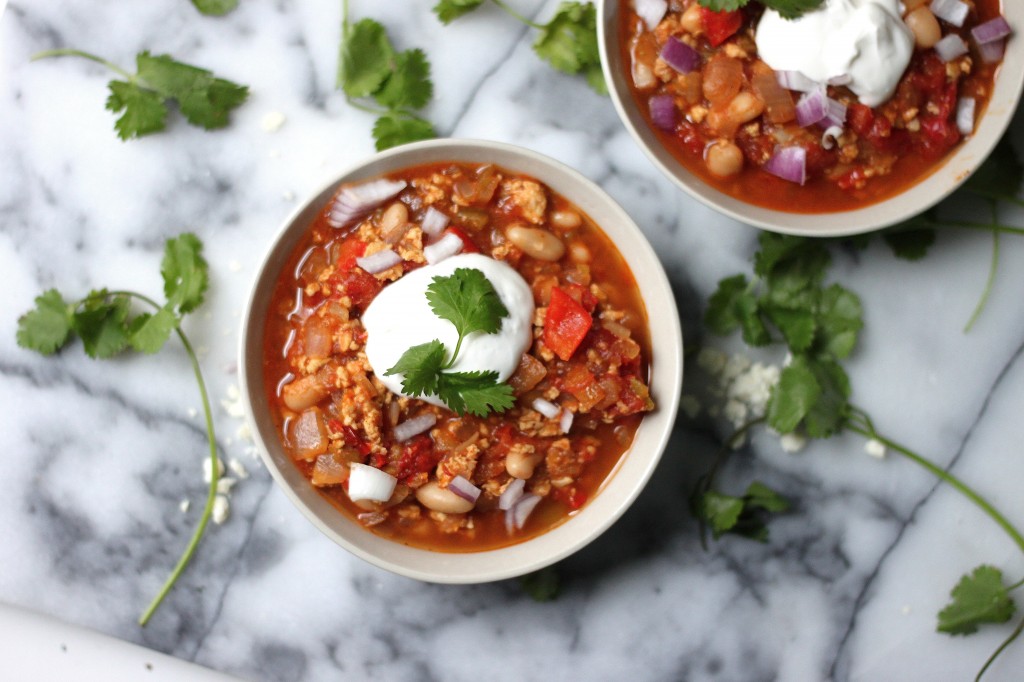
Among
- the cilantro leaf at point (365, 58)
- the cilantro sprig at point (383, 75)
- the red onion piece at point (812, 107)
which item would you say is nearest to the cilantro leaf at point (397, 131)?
the cilantro sprig at point (383, 75)

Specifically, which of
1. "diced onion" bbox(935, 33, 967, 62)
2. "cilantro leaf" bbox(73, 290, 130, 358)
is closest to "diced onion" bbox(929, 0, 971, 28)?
"diced onion" bbox(935, 33, 967, 62)

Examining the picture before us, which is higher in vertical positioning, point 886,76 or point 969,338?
point 886,76

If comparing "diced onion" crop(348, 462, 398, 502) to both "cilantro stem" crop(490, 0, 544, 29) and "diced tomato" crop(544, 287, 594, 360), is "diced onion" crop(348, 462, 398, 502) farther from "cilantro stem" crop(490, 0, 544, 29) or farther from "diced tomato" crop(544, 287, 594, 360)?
"cilantro stem" crop(490, 0, 544, 29)

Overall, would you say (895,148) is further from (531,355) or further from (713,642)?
(713,642)

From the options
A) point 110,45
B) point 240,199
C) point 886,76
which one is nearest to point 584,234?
point 886,76

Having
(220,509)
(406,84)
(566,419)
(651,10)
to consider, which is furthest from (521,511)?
(651,10)
